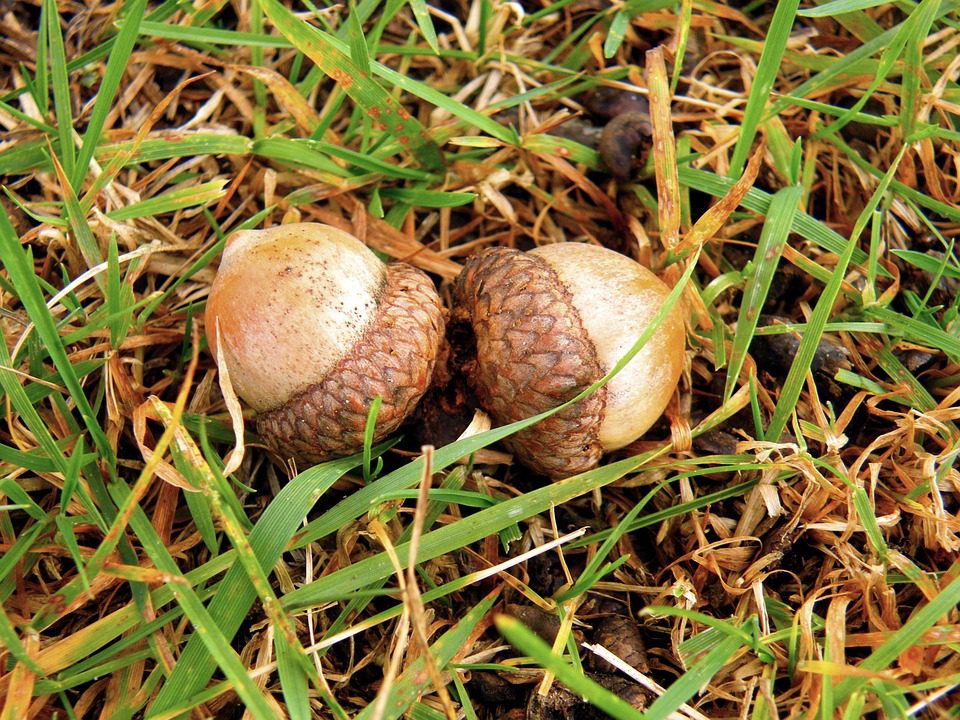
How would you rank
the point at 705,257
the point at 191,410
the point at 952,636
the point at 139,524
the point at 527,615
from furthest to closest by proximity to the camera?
the point at 705,257
the point at 191,410
the point at 527,615
the point at 139,524
the point at 952,636

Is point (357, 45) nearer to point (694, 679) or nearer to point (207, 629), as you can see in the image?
point (207, 629)

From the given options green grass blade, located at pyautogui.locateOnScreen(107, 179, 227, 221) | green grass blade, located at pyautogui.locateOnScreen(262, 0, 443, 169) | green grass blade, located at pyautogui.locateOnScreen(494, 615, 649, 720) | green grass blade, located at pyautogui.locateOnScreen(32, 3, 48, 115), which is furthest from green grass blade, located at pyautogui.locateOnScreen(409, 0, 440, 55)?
green grass blade, located at pyautogui.locateOnScreen(494, 615, 649, 720)

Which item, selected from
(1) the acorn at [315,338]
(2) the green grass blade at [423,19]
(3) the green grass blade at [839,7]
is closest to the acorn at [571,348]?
(1) the acorn at [315,338]

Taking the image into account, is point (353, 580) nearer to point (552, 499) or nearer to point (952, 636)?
point (552, 499)

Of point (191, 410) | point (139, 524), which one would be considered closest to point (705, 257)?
point (191, 410)

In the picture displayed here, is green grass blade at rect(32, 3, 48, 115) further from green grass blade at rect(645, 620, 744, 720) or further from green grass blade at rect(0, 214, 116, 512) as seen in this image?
green grass blade at rect(645, 620, 744, 720)

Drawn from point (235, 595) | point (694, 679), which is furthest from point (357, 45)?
point (694, 679)

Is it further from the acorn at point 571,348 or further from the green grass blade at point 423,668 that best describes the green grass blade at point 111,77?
the green grass blade at point 423,668
